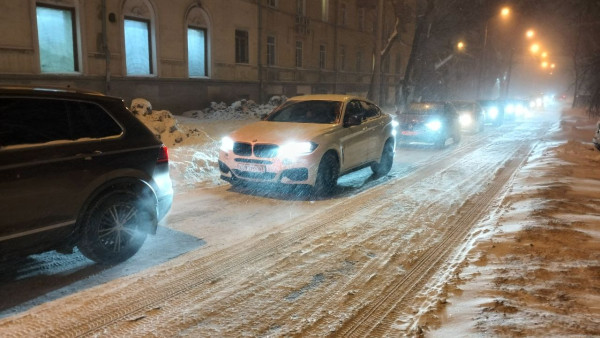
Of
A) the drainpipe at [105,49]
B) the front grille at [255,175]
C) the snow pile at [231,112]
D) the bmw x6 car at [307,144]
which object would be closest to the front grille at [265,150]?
the bmw x6 car at [307,144]

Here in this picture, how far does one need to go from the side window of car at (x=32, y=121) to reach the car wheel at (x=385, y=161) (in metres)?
7.03

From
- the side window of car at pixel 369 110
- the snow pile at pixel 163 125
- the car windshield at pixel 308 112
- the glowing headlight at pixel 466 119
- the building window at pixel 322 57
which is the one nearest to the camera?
the car windshield at pixel 308 112

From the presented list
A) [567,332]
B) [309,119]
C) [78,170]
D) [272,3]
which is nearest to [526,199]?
[309,119]

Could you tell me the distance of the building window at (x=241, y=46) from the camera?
913 inches

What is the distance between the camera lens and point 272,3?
25.7 m

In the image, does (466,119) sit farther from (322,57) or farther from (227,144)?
(227,144)

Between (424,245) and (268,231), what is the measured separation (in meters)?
1.98

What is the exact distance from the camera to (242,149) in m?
8.08

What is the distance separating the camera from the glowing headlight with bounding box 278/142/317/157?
7809 mm

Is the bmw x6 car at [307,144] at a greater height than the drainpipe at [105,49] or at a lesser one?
lesser

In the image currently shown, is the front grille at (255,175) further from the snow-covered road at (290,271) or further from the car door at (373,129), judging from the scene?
the car door at (373,129)

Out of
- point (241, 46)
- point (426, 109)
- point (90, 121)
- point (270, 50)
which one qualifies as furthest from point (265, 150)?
point (270, 50)

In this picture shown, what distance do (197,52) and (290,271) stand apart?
17.9 meters

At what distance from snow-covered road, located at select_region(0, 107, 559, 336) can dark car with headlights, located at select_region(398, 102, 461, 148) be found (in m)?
7.17
